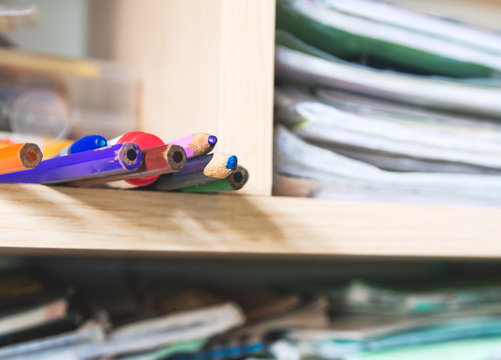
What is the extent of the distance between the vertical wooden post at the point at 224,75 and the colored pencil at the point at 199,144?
9 cm

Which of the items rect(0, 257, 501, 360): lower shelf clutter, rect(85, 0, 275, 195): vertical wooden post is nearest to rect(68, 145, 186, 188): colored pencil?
rect(85, 0, 275, 195): vertical wooden post

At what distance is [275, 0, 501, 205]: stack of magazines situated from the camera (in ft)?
1.33

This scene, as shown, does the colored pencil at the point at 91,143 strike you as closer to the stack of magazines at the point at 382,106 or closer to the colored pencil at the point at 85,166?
the colored pencil at the point at 85,166

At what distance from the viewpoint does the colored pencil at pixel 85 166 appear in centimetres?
24

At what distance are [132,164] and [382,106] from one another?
0.89 feet

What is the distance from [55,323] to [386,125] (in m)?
0.32

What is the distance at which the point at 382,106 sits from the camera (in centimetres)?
44

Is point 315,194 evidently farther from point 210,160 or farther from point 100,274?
point 100,274

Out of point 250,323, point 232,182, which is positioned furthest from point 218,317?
point 232,182

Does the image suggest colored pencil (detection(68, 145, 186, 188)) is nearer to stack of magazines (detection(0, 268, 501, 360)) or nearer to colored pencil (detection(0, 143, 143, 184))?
colored pencil (detection(0, 143, 143, 184))

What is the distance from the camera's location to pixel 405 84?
Answer: 0.43m

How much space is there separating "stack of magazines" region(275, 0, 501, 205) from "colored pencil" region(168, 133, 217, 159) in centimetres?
14

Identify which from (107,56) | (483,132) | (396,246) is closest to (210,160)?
(396,246)

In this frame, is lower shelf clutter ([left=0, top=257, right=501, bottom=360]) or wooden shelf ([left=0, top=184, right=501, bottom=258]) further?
lower shelf clutter ([left=0, top=257, right=501, bottom=360])
